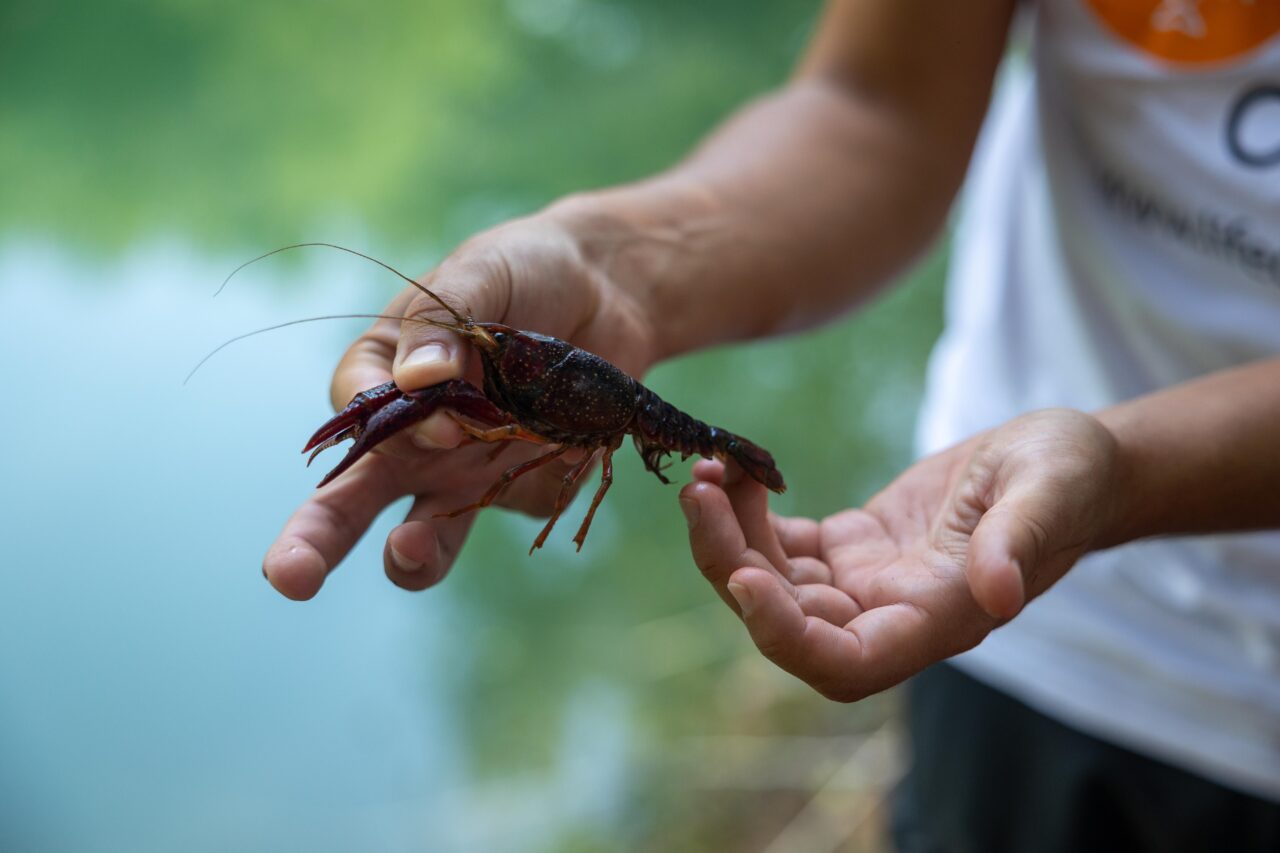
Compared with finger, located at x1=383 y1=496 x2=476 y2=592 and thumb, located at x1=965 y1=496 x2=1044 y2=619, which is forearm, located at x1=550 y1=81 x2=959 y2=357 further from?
thumb, located at x1=965 y1=496 x2=1044 y2=619

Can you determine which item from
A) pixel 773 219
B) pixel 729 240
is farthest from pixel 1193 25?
pixel 729 240

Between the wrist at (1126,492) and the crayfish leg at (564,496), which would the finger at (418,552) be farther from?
the wrist at (1126,492)

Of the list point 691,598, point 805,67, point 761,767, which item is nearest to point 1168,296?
point 805,67

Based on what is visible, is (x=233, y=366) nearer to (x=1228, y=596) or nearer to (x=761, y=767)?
(x=761, y=767)

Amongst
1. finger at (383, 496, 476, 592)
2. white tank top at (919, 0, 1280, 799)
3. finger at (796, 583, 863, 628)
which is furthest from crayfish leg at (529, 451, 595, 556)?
white tank top at (919, 0, 1280, 799)

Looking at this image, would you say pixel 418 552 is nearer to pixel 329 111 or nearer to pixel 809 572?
pixel 809 572

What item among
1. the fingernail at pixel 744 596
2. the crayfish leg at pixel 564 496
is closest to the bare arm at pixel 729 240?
the crayfish leg at pixel 564 496
